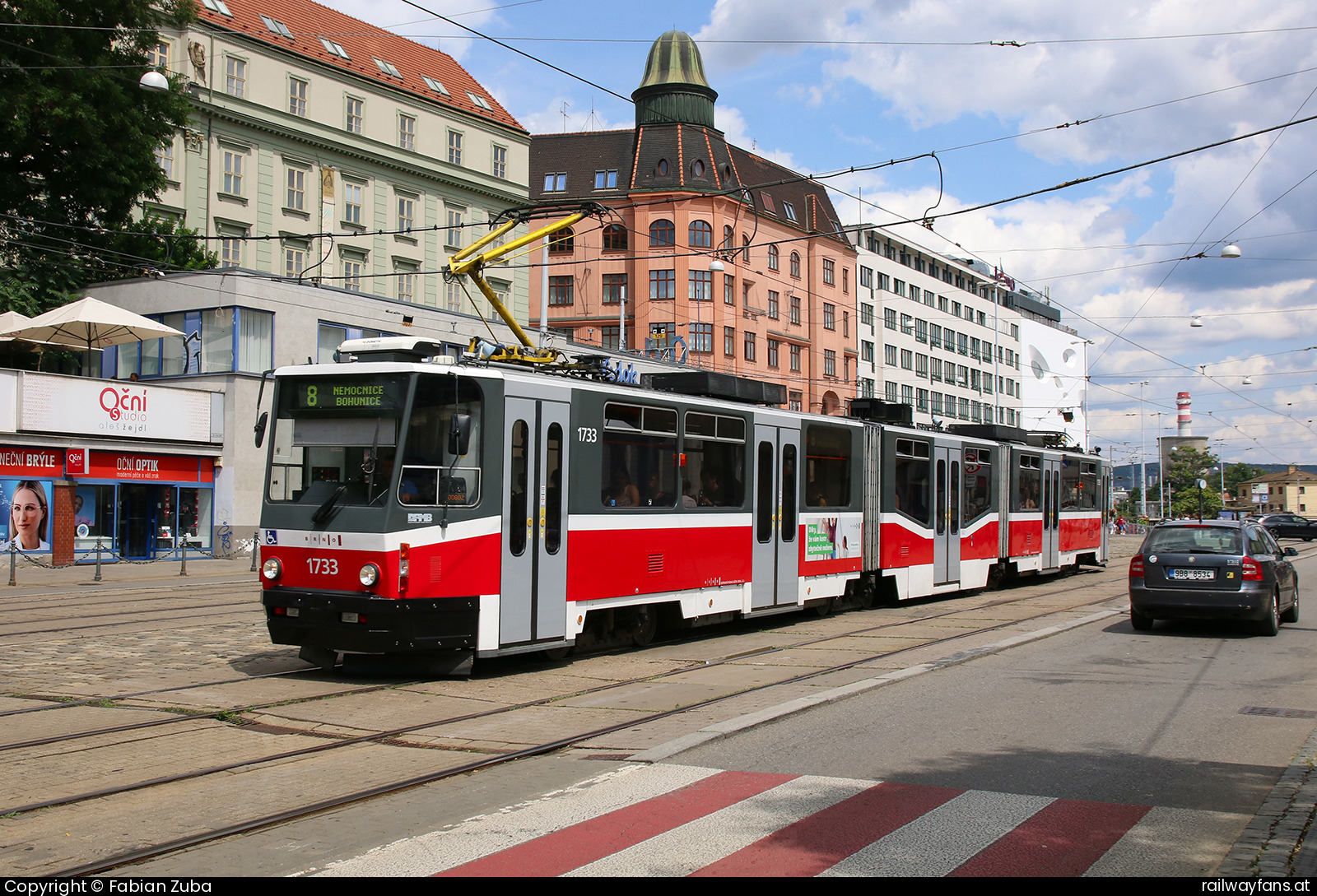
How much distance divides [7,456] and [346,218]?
827 inches

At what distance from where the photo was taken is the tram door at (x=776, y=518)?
15453 millimetres

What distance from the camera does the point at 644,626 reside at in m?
13.8

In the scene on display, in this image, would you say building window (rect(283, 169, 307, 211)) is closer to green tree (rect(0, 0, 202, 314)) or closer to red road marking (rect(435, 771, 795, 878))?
green tree (rect(0, 0, 202, 314))

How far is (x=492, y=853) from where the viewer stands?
17.8ft

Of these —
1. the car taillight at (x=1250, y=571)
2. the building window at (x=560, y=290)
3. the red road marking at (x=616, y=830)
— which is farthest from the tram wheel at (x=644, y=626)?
the building window at (x=560, y=290)

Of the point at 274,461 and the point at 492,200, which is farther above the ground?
the point at 492,200

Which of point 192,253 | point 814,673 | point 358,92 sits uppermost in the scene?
point 358,92

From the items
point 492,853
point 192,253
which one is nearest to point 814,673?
point 492,853

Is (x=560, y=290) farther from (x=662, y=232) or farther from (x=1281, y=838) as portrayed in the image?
(x=1281, y=838)

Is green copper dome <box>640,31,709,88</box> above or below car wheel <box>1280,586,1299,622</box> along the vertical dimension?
above

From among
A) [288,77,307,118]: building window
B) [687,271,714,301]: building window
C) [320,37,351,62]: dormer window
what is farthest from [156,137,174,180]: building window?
[687,271,714,301]: building window

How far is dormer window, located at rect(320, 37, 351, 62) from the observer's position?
155 ft

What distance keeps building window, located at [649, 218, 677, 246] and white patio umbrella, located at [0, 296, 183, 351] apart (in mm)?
34720
